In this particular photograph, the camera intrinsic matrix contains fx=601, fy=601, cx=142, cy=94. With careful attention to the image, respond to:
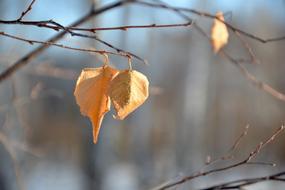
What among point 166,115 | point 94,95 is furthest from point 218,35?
point 166,115

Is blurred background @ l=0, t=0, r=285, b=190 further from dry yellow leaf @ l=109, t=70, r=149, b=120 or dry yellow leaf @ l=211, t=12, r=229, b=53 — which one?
dry yellow leaf @ l=109, t=70, r=149, b=120

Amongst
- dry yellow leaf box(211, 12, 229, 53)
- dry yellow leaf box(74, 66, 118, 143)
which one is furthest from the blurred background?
dry yellow leaf box(74, 66, 118, 143)

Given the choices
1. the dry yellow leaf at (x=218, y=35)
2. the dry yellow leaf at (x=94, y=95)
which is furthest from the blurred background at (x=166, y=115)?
the dry yellow leaf at (x=94, y=95)

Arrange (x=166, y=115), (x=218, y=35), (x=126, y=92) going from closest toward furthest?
1. (x=126, y=92)
2. (x=218, y=35)
3. (x=166, y=115)

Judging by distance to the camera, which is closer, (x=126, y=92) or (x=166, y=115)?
(x=126, y=92)

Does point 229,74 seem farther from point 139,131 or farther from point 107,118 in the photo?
point 107,118

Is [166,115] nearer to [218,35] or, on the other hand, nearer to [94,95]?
[218,35]

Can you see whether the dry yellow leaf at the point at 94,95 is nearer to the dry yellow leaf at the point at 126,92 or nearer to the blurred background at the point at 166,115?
the dry yellow leaf at the point at 126,92
